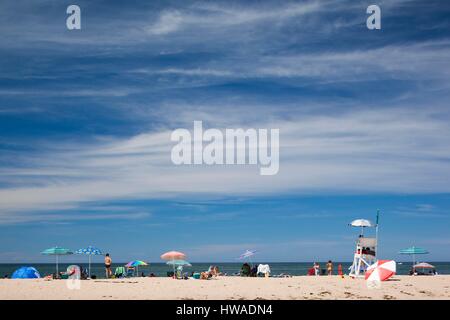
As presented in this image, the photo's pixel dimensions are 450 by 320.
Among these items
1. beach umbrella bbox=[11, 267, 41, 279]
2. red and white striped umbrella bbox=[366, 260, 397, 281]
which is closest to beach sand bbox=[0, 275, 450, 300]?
Result: red and white striped umbrella bbox=[366, 260, 397, 281]

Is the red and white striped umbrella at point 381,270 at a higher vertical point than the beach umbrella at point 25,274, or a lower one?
higher

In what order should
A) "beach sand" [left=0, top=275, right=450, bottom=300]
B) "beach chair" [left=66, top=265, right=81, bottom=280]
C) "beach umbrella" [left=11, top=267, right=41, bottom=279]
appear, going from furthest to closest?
"beach umbrella" [left=11, top=267, right=41, bottom=279], "beach chair" [left=66, top=265, right=81, bottom=280], "beach sand" [left=0, top=275, right=450, bottom=300]

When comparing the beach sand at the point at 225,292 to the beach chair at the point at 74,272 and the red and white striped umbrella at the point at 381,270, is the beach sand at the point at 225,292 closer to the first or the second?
the red and white striped umbrella at the point at 381,270

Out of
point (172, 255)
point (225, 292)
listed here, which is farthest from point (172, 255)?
point (225, 292)

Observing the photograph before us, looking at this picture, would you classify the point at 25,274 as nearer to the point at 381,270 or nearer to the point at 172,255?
the point at 172,255

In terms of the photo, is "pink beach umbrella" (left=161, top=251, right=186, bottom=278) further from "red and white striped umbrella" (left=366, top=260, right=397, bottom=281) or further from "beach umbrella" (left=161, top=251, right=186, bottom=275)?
"red and white striped umbrella" (left=366, top=260, right=397, bottom=281)

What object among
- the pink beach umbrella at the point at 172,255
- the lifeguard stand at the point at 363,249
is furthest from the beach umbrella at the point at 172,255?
the lifeguard stand at the point at 363,249

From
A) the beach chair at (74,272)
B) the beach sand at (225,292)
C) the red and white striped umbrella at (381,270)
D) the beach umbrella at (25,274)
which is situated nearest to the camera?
the beach sand at (225,292)

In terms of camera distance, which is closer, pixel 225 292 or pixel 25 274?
pixel 225 292
